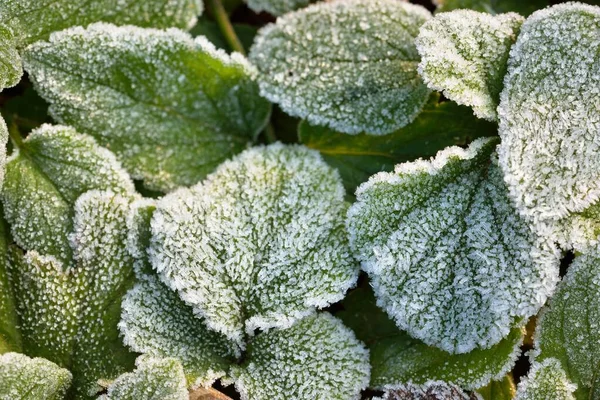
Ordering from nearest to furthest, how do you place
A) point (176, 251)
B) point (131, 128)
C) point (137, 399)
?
point (137, 399)
point (176, 251)
point (131, 128)

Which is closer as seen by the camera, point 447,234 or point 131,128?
point 447,234

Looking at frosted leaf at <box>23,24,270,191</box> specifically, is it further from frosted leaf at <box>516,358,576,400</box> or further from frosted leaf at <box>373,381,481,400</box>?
frosted leaf at <box>516,358,576,400</box>

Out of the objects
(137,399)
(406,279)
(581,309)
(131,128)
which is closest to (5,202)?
(131,128)

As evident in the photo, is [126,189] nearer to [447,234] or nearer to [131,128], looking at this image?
[131,128]

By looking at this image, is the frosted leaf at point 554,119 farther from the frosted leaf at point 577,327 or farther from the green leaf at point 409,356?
the green leaf at point 409,356

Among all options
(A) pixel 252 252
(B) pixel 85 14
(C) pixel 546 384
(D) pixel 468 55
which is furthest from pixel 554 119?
(B) pixel 85 14

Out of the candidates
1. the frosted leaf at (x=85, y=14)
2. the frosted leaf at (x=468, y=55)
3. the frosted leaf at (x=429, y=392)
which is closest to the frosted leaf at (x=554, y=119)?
the frosted leaf at (x=468, y=55)

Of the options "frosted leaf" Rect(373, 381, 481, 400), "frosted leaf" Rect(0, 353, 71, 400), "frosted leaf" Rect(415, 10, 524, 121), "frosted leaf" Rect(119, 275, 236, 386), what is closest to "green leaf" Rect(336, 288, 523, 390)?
"frosted leaf" Rect(373, 381, 481, 400)

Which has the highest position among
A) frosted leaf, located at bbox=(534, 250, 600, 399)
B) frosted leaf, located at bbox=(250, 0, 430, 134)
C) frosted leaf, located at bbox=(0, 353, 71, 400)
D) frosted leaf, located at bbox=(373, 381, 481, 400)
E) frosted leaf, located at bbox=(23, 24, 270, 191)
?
frosted leaf, located at bbox=(250, 0, 430, 134)
